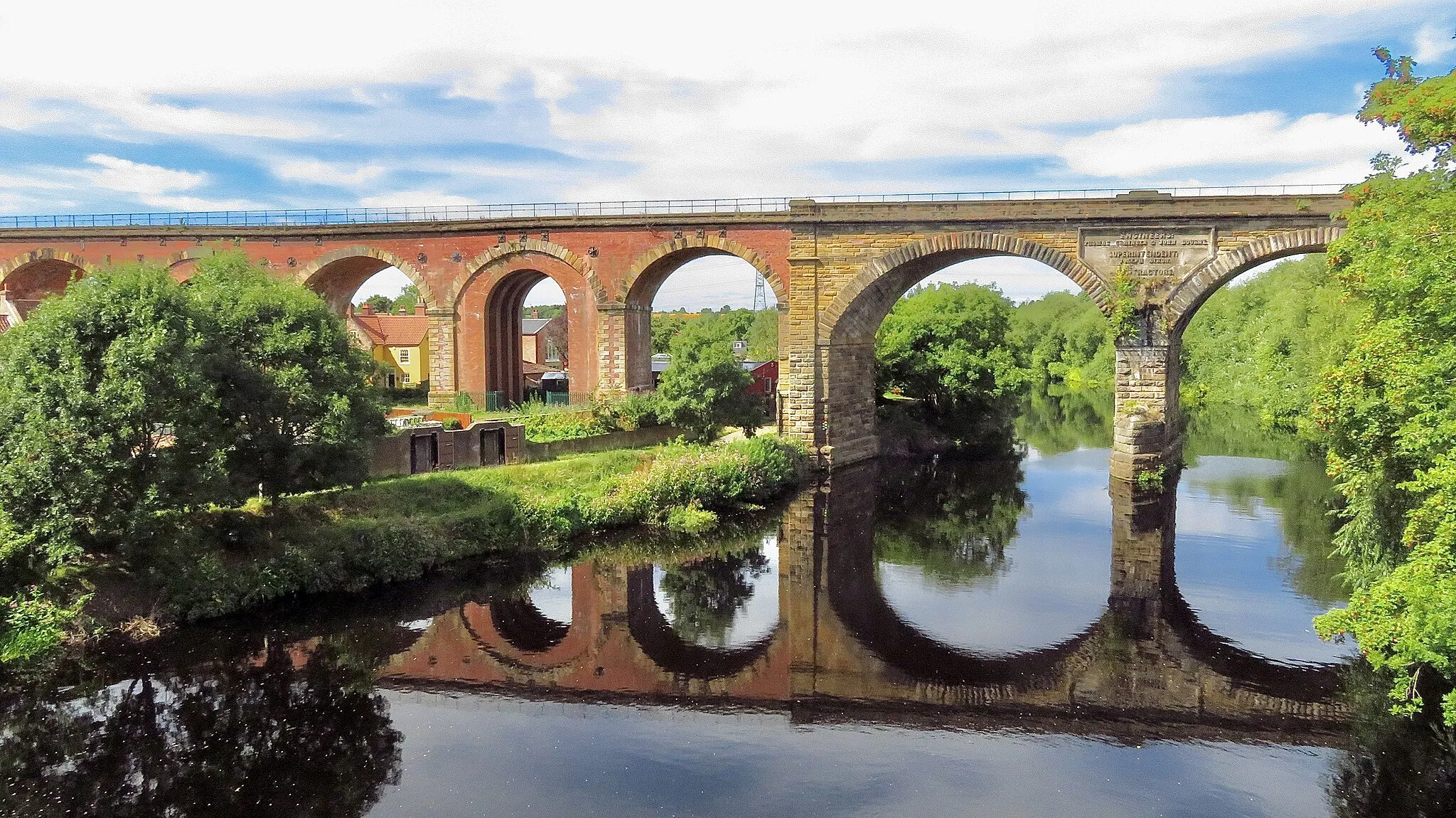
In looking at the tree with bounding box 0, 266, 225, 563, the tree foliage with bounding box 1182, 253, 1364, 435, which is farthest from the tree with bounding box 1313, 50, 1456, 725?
the tree with bounding box 0, 266, 225, 563

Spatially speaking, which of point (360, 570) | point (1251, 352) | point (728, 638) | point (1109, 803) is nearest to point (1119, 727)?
point (1109, 803)

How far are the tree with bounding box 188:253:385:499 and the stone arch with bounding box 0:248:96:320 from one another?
69.2 ft

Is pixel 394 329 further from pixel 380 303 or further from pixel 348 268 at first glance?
pixel 380 303

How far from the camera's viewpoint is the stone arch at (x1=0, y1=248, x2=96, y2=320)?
34.1 meters

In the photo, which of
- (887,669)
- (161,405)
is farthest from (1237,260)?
(161,405)

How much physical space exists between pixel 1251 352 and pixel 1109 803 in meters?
41.5

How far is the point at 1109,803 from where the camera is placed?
1034cm

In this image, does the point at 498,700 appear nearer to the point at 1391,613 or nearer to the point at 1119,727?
the point at 1119,727

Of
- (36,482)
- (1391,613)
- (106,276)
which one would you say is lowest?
(1391,613)

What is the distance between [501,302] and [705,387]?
407 inches

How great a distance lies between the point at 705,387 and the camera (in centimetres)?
2752

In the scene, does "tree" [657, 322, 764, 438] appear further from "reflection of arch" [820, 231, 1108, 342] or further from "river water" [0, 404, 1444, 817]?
"river water" [0, 404, 1444, 817]

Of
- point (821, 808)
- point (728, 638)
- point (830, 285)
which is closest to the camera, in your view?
point (821, 808)

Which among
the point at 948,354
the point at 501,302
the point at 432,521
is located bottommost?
the point at 432,521
